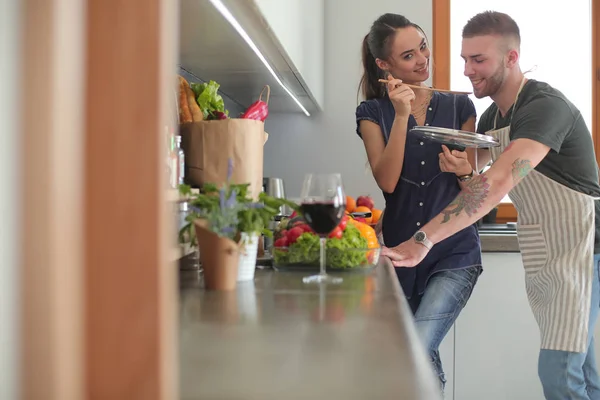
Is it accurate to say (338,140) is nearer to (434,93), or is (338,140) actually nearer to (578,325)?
(434,93)

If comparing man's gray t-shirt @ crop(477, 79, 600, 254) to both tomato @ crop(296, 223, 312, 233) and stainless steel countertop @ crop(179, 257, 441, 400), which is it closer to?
tomato @ crop(296, 223, 312, 233)

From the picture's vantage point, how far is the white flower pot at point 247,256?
125cm

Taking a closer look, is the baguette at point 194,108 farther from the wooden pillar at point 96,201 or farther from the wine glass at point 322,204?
the wooden pillar at point 96,201

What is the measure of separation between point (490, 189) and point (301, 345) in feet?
A: 3.63

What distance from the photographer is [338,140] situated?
331cm

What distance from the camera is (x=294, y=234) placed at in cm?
149

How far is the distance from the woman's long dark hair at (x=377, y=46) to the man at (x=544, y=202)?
0.75 feet

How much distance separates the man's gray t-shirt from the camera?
1.75m

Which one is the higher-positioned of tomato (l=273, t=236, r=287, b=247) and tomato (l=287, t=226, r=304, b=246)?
tomato (l=287, t=226, r=304, b=246)

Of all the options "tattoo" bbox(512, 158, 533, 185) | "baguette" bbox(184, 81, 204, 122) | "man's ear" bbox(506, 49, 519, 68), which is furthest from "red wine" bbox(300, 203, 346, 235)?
"man's ear" bbox(506, 49, 519, 68)

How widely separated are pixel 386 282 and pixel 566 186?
869 mm

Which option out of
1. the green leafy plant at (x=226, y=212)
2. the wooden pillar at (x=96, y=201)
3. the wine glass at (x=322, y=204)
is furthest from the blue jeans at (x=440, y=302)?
the wooden pillar at (x=96, y=201)

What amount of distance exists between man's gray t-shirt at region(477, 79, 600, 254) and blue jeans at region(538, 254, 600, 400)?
17 cm

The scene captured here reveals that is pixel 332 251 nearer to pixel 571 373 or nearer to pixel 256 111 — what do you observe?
pixel 256 111
